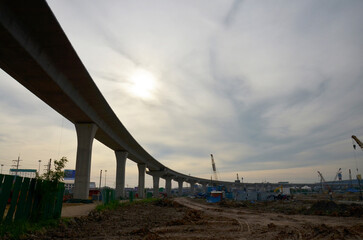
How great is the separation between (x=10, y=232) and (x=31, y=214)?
2.89 m

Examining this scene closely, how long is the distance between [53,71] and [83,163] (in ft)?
51.1

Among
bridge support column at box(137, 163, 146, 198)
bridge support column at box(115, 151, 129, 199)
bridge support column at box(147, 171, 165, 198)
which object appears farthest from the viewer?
bridge support column at box(147, 171, 165, 198)

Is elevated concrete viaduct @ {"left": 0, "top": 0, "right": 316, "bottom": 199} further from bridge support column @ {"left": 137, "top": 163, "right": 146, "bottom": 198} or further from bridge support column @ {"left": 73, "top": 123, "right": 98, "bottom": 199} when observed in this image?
bridge support column @ {"left": 137, "top": 163, "right": 146, "bottom": 198}

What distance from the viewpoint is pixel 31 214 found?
1368 centimetres

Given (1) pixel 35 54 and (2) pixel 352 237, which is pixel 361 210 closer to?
(2) pixel 352 237

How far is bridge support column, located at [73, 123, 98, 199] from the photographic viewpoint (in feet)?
108

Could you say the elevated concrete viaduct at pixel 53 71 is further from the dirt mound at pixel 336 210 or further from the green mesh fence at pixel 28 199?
the dirt mound at pixel 336 210

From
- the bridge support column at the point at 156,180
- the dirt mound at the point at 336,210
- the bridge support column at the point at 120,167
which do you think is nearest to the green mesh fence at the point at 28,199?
the dirt mound at the point at 336,210

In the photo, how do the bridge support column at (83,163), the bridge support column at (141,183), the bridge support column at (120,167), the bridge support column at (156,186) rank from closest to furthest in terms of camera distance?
the bridge support column at (83,163) < the bridge support column at (120,167) < the bridge support column at (141,183) < the bridge support column at (156,186)

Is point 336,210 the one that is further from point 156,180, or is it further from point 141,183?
point 156,180

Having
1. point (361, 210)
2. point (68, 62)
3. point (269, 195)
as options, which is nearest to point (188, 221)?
point (68, 62)

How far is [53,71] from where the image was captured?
2061 cm

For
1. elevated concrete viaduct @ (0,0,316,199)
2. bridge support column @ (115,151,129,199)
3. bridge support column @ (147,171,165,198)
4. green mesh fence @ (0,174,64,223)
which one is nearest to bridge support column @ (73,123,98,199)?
elevated concrete viaduct @ (0,0,316,199)

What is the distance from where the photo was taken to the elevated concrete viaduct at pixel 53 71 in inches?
587
